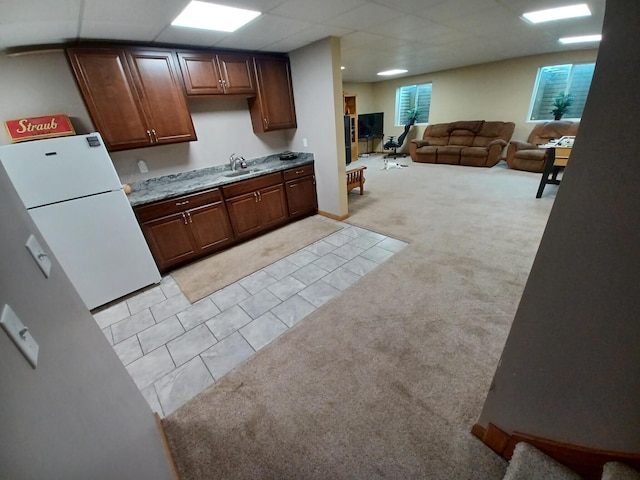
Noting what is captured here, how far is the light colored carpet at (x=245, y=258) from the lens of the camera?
8.63 ft

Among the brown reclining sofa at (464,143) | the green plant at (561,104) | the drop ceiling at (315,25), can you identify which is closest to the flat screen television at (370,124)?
the brown reclining sofa at (464,143)

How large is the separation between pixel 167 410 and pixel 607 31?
90.8 inches

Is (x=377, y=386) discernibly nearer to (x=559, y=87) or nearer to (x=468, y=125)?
(x=468, y=125)

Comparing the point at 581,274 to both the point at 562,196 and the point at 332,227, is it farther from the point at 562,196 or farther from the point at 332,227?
the point at 332,227

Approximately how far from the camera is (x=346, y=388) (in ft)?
4.96

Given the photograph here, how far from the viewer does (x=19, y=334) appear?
555mm

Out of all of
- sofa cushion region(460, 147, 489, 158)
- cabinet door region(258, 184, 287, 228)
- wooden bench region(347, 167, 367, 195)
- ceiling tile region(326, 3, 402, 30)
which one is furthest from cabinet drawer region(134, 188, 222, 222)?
sofa cushion region(460, 147, 489, 158)

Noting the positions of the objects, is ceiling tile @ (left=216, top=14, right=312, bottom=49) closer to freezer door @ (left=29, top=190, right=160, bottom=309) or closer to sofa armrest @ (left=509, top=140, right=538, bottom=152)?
freezer door @ (left=29, top=190, right=160, bottom=309)

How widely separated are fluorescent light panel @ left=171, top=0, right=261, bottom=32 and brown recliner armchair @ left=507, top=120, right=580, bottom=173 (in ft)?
19.2

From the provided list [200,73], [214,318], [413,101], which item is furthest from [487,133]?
[214,318]

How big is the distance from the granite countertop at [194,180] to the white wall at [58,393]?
6.05ft

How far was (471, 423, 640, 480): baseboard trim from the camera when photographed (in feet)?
2.73

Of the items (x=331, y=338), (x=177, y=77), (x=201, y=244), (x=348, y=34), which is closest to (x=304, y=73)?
(x=348, y=34)

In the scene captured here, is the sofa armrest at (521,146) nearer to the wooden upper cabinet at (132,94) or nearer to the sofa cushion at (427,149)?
the sofa cushion at (427,149)
